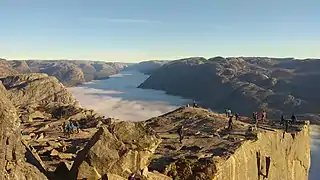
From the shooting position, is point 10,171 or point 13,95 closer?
point 10,171

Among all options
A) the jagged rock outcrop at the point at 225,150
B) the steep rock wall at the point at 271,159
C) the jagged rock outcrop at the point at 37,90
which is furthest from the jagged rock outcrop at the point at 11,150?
the jagged rock outcrop at the point at 37,90

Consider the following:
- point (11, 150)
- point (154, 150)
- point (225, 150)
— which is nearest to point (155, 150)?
point (154, 150)

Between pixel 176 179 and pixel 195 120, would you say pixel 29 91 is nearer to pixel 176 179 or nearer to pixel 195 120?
pixel 195 120

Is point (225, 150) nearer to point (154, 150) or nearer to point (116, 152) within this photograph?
point (154, 150)

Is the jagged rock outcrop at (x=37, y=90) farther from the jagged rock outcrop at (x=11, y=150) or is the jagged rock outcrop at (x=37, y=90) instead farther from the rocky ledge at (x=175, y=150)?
the jagged rock outcrop at (x=11, y=150)

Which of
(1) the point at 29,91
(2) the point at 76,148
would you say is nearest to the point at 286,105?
(1) the point at 29,91

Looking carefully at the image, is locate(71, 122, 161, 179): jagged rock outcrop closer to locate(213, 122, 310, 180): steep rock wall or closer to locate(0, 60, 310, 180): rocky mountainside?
locate(0, 60, 310, 180): rocky mountainside
